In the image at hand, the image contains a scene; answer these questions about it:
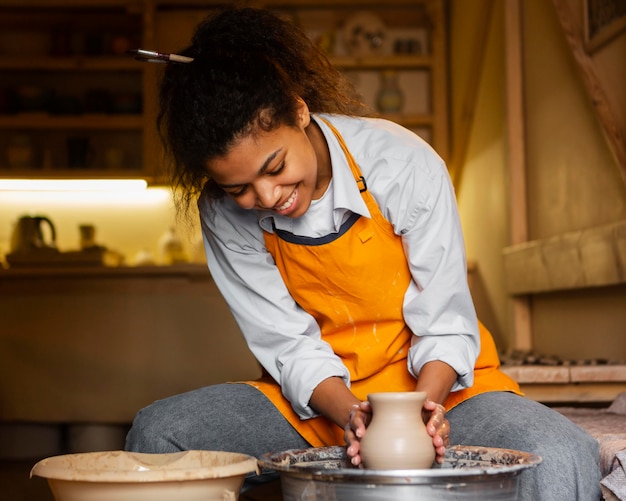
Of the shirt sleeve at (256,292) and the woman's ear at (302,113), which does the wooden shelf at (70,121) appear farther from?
the woman's ear at (302,113)

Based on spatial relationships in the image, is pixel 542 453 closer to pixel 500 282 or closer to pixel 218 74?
pixel 218 74

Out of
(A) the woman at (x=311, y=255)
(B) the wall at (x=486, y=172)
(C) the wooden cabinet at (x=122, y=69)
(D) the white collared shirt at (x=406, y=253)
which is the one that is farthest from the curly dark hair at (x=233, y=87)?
(C) the wooden cabinet at (x=122, y=69)

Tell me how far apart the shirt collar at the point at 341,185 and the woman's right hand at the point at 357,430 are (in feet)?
1.49

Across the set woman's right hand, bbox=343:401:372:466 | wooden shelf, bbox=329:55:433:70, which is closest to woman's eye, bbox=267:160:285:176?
woman's right hand, bbox=343:401:372:466

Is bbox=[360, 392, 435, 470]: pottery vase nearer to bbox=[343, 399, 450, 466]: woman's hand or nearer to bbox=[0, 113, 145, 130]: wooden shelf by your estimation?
bbox=[343, 399, 450, 466]: woman's hand

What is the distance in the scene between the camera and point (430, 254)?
1.77m

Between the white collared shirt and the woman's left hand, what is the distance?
231mm

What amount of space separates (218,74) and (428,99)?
4.41 meters

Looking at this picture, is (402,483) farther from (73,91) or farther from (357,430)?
(73,91)

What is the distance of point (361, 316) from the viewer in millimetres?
1848

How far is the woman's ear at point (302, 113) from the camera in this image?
5.56 feet

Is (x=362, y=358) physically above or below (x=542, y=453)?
above

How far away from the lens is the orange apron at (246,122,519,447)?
1.80 meters

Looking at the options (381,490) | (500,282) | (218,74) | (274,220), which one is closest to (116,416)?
(500,282)
